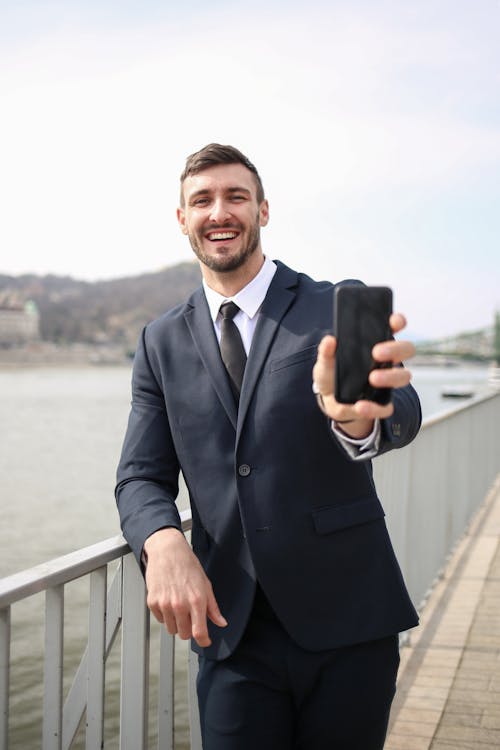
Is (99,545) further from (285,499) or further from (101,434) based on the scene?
(101,434)

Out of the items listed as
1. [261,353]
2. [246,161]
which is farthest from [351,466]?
[246,161]

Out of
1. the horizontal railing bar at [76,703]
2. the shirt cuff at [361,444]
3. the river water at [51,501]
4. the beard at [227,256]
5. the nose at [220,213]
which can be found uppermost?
A: the nose at [220,213]

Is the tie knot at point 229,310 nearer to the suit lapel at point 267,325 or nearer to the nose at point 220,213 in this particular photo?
the suit lapel at point 267,325

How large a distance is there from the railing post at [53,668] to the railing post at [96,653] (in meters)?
0.09

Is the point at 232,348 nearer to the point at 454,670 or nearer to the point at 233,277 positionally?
the point at 233,277

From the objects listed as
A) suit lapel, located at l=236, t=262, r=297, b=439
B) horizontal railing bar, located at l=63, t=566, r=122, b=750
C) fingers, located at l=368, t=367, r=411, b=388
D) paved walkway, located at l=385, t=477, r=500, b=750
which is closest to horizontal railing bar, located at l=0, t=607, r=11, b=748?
horizontal railing bar, located at l=63, t=566, r=122, b=750

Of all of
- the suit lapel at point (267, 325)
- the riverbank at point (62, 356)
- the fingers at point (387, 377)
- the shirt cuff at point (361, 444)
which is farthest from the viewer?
the riverbank at point (62, 356)

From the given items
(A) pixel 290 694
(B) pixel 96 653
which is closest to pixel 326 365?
(A) pixel 290 694

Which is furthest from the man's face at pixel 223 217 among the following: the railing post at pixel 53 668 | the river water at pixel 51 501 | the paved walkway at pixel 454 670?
the river water at pixel 51 501

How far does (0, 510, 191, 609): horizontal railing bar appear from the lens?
1588 millimetres

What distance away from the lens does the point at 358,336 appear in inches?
56.4

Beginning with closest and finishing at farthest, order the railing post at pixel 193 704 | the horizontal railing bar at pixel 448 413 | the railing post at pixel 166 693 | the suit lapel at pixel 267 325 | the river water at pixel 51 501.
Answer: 1. the suit lapel at pixel 267 325
2. the railing post at pixel 166 693
3. the railing post at pixel 193 704
4. the horizontal railing bar at pixel 448 413
5. the river water at pixel 51 501

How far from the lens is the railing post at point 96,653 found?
1.91 metres

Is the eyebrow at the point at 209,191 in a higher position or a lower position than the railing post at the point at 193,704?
higher
